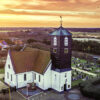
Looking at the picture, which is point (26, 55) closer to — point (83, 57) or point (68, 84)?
point (68, 84)

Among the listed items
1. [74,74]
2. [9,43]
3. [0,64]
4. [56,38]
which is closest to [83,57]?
[74,74]

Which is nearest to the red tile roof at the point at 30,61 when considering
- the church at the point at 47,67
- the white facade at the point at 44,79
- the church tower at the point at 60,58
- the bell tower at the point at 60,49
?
the church at the point at 47,67

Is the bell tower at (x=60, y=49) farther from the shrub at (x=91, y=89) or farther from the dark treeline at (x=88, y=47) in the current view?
the dark treeline at (x=88, y=47)

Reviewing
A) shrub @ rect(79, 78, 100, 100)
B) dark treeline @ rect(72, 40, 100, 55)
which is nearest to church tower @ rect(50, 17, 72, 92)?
shrub @ rect(79, 78, 100, 100)

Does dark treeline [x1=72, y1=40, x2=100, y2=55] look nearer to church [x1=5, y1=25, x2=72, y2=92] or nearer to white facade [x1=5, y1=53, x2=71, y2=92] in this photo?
church [x1=5, y1=25, x2=72, y2=92]

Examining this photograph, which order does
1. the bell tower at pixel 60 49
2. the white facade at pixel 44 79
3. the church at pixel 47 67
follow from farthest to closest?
the white facade at pixel 44 79
the church at pixel 47 67
the bell tower at pixel 60 49

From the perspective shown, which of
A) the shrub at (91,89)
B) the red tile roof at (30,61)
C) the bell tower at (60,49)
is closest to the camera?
the shrub at (91,89)
